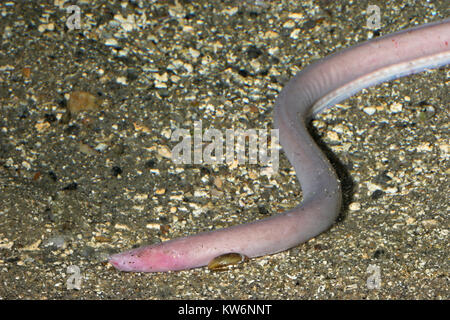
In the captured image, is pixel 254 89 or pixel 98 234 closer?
pixel 98 234

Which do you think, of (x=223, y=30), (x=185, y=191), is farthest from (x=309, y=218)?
(x=223, y=30)

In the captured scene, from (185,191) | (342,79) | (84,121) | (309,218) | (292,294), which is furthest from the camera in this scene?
(342,79)

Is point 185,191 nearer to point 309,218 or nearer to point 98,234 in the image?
point 98,234

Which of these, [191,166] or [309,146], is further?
[191,166]
